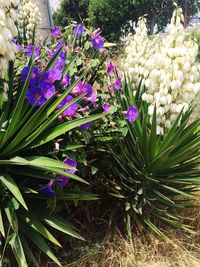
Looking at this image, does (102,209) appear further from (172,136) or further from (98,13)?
(98,13)

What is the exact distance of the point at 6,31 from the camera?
5.30ft

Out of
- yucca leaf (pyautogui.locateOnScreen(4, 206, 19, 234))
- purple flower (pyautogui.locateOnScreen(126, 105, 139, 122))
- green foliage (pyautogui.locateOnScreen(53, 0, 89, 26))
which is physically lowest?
yucca leaf (pyautogui.locateOnScreen(4, 206, 19, 234))

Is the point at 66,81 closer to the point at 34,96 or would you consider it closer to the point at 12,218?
the point at 34,96

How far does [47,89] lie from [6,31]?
0.55 metres

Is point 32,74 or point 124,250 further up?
point 32,74

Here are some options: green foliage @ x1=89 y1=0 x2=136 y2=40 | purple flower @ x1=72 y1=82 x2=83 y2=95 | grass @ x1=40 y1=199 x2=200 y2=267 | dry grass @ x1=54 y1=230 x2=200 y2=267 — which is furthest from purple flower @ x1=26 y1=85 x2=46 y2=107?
green foliage @ x1=89 y1=0 x2=136 y2=40

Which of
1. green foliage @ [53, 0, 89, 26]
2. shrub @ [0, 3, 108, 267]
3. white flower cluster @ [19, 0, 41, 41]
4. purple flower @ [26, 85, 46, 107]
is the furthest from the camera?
green foliage @ [53, 0, 89, 26]

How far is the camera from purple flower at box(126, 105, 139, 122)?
7.72 feet

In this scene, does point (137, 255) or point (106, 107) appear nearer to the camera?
point (106, 107)

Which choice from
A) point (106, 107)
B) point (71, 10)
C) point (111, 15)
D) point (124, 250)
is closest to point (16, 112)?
point (106, 107)

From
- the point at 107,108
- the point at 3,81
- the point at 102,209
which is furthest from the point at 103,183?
the point at 3,81

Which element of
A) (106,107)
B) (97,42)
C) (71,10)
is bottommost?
(106,107)

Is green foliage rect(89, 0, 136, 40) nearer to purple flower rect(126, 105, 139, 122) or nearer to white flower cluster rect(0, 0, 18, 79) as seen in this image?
purple flower rect(126, 105, 139, 122)

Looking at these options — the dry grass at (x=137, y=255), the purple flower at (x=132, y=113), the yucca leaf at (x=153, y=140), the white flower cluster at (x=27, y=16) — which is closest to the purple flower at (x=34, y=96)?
the purple flower at (x=132, y=113)
